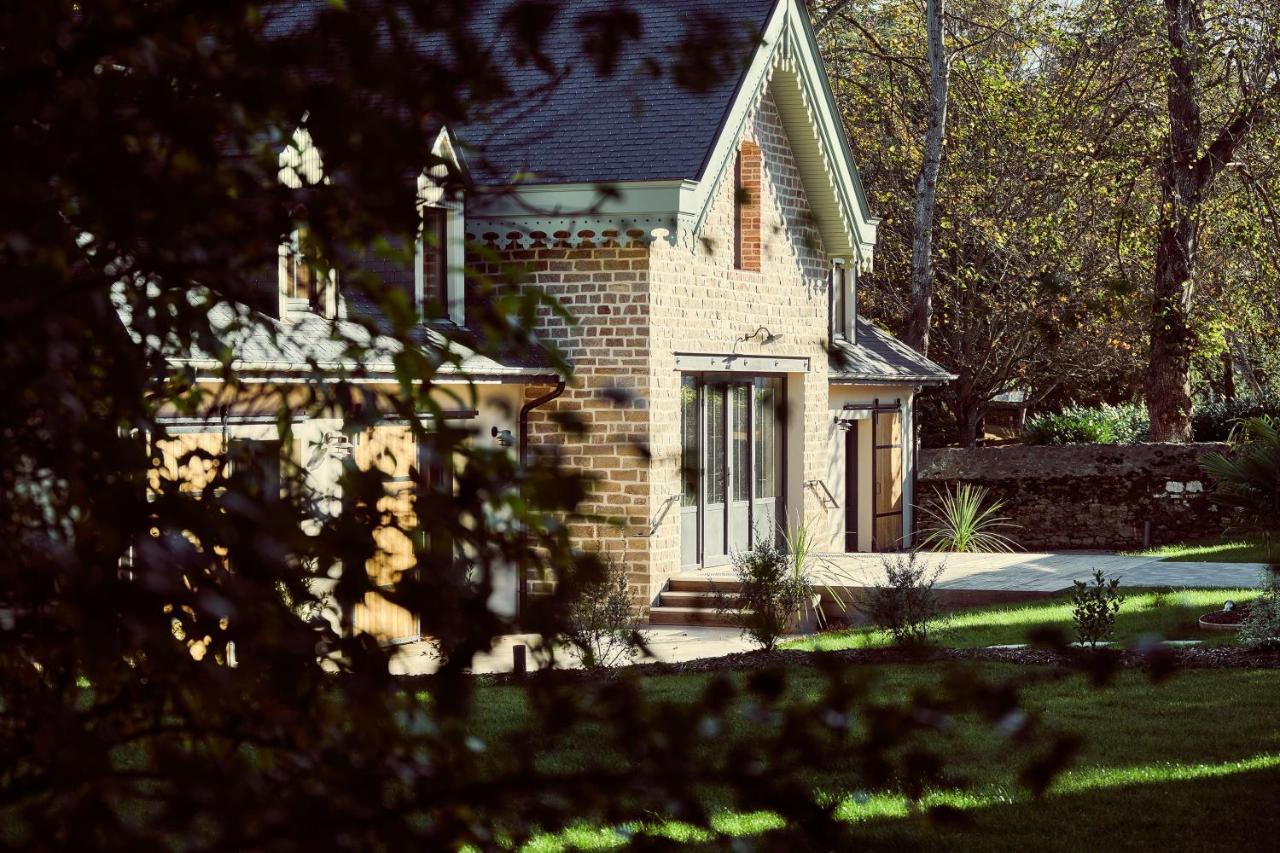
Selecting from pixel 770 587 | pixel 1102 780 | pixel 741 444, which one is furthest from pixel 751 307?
pixel 1102 780

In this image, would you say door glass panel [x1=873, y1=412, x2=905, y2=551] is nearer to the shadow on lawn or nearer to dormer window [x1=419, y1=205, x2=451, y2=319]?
dormer window [x1=419, y1=205, x2=451, y2=319]

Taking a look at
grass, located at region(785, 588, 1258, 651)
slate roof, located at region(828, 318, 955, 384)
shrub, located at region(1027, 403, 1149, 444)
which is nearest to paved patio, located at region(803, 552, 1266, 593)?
grass, located at region(785, 588, 1258, 651)

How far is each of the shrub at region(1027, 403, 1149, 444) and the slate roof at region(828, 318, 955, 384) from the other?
6.53 m

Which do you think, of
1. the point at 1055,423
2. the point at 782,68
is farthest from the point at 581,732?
the point at 1055,423

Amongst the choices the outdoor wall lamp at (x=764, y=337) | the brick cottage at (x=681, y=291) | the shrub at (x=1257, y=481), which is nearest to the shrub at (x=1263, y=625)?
the shrub at (x=1257, y=481)

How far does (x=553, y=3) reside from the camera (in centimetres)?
246

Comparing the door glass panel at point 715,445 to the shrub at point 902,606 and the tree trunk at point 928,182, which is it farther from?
the tree trunk at point 928,182

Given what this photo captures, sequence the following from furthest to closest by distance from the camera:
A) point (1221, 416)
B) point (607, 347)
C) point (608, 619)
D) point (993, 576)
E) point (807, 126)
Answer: point (1221, 416), point (807, 126), point (993, 576), point (607, 347), point (608, 619)

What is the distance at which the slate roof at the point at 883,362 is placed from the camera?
79.1ft

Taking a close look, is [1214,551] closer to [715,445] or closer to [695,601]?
[715,445]

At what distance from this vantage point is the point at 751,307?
68.1 feet

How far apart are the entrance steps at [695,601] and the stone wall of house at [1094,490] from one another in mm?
9131

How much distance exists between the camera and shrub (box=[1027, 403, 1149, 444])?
32.8 meters

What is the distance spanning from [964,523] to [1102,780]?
16237mm
